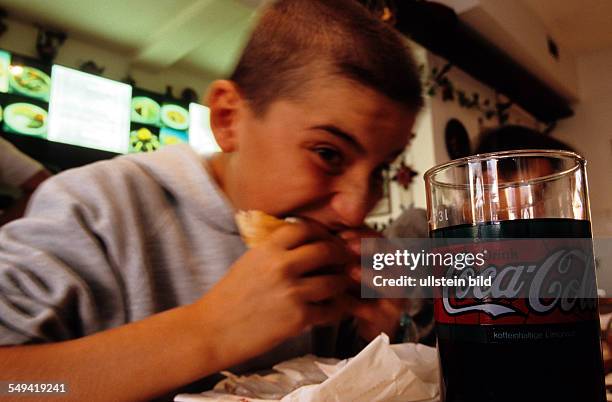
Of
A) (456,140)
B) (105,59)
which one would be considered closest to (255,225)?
(105,59)

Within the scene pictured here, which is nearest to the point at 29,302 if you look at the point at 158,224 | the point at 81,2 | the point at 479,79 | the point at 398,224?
the point at 158,224

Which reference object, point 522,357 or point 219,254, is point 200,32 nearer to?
point 219,254

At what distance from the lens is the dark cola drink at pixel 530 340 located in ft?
0.79

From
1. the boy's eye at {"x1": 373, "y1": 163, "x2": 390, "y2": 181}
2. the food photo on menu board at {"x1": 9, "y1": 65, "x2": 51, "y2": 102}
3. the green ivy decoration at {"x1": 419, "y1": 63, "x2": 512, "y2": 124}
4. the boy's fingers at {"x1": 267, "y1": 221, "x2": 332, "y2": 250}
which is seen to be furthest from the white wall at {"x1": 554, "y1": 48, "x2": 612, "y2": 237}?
the food photo on menu board at {"x1": 9, "y1": 65, "x2": 51, "y2": 102}

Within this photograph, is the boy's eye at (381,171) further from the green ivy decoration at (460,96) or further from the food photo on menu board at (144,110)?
the food photo on menu board at (144,110)

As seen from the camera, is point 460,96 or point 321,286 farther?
point 460,96

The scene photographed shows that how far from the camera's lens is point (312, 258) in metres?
0.41

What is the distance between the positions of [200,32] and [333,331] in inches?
17.2

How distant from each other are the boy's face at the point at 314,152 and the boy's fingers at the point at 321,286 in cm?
8

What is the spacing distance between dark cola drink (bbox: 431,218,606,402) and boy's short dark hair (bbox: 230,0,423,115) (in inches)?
12.1

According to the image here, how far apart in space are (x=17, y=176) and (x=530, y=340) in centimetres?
46

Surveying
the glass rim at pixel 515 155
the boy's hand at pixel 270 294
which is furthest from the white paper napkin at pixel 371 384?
the glass rim at pixel 515 155

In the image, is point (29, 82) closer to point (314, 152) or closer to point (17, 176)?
point (17, 176)

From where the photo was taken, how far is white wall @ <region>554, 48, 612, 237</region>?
1.70ft
